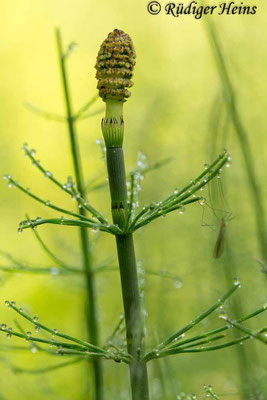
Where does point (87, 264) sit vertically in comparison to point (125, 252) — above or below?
above

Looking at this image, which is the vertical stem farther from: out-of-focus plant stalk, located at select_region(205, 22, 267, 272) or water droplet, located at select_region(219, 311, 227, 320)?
water droplet, located at select_region(219, 311, 227, 320)

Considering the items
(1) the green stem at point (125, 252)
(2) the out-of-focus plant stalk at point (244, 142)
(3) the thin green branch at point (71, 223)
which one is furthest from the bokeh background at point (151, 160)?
(3) the thin green branch at point (71, 223)

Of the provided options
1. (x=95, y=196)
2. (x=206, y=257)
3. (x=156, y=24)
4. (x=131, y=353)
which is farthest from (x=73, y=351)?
(x=156, y=24)

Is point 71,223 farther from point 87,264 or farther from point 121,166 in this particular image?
point 87,264

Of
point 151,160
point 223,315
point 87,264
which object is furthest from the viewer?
point 151,160

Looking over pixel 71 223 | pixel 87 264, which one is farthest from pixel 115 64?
pixel 87 264

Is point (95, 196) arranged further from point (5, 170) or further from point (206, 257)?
point (206, 257)

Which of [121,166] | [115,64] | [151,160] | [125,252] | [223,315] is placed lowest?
[223,315]

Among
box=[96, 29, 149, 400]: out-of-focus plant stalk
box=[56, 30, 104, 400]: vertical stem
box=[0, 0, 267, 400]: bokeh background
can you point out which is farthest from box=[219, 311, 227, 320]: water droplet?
box=[56, 30, 104, 400]: vertical stem
